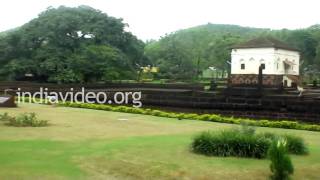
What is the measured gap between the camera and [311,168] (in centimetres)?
779

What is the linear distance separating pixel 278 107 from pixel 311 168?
966 centimetres

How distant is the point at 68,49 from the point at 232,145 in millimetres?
30978

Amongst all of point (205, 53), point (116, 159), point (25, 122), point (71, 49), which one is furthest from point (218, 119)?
point (205, 53)

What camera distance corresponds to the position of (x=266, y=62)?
148ft

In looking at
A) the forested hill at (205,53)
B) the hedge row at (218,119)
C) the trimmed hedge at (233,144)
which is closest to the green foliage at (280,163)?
the trimmed hedge at (233,144)

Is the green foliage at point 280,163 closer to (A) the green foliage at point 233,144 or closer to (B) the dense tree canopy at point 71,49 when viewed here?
(A) the green foliage at point 233,144

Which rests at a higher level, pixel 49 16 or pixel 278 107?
pixel 49 16

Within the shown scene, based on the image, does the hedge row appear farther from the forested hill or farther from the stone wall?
the forested hill

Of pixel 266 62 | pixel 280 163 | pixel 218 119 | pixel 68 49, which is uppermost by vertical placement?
pixel 68 49

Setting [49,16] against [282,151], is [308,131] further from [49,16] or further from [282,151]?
[49,16]

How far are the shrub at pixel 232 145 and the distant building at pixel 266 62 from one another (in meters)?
35.6

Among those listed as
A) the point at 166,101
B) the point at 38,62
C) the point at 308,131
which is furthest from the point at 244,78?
the point at 308,131

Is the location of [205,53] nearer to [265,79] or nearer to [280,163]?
Answer: [265,79]

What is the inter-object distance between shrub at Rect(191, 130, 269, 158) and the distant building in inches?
1400
